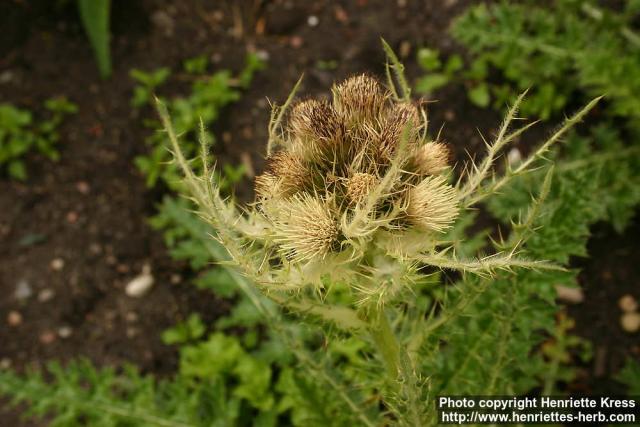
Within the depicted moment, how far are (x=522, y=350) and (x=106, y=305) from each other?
80.9 inches

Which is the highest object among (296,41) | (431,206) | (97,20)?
(97,20)

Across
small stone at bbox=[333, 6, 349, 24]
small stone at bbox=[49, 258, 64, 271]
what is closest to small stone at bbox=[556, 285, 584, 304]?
small stone at bbox=[333, 6, 349, 24]

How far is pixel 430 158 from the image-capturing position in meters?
1.31

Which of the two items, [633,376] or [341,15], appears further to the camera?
[341,15]

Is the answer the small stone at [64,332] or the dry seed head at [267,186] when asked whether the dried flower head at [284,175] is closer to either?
the dry seed head at [267,186]

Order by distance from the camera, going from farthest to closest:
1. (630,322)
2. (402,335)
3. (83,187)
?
(83,187) < (630,322) < (402,335)

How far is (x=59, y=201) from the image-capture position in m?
3.27

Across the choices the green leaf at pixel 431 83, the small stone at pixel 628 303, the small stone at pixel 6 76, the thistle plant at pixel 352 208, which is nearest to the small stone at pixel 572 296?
the small stone at pixel 628 303

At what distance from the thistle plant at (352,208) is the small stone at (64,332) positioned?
6.46 ft

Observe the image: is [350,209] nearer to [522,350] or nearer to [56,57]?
[522,350]

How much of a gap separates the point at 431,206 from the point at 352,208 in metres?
0.16

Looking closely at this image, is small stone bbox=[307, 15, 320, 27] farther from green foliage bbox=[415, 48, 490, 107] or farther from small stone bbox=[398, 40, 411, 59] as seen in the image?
green foliage bbox=[415, 48, 490, 107]

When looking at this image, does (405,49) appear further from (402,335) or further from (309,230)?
(309,230)

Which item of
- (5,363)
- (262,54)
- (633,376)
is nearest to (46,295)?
(5,363)
